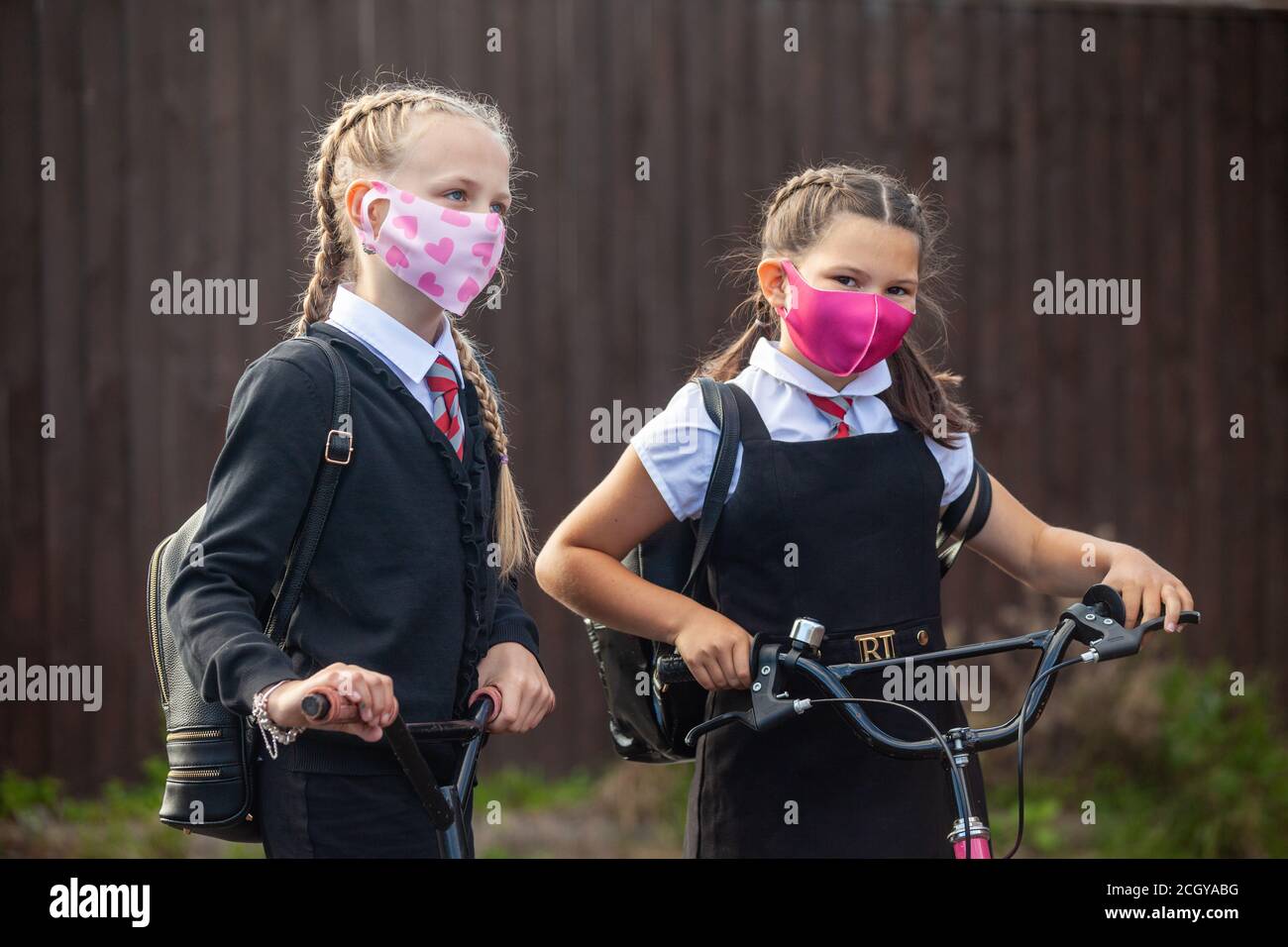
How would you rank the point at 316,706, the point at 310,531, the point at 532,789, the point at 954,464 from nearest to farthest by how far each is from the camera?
the point at 316,706 → the point at 310,531 → the point at 954,464 → the point at 532,789

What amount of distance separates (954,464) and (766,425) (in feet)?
1.33

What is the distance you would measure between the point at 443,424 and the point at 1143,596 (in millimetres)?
1225

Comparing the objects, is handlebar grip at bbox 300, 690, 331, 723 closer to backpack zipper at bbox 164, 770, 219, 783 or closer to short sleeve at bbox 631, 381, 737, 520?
backpack zipper at bbox 164, 770, 219, 783

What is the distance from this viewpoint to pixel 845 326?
2.55m

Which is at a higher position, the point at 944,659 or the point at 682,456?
the point at 682,456

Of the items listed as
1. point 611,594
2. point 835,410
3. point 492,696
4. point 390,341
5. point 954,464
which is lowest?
point 492,696

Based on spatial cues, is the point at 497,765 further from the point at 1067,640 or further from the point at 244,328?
the point at 1067,640

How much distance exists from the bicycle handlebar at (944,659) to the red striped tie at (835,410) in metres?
0.54

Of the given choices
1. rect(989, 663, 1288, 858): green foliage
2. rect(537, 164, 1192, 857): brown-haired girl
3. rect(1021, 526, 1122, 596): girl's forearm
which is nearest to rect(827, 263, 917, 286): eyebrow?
rect(537, 164, 1192, 857): brown-haired girl

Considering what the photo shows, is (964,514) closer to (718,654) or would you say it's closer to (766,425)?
(766,425)

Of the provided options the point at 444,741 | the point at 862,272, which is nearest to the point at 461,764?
the point at 444,741

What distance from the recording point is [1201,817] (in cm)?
533

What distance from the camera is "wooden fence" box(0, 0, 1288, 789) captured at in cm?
555

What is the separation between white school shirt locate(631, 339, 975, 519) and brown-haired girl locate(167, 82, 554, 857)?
0.97ft
